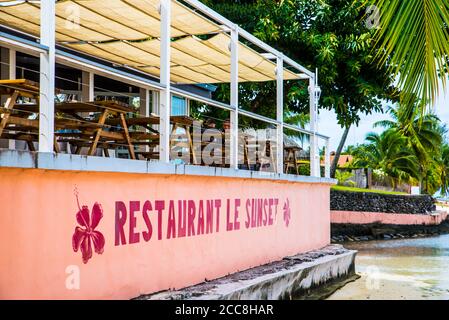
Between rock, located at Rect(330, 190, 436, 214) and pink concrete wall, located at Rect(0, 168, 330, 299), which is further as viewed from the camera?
rock, located at Rect(330, 190, 436, 214)

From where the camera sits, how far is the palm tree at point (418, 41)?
352cm

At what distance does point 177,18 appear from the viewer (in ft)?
25.5

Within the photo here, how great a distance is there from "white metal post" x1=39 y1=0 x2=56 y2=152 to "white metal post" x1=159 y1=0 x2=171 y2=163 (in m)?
1.77

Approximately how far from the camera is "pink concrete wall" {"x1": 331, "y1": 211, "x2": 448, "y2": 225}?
25.7 metres

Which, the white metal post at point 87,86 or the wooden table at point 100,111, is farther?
the white metal post at point 87,86

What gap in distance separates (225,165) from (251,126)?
9642 millimetres

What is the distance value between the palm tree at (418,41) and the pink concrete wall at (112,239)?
2.71 meters

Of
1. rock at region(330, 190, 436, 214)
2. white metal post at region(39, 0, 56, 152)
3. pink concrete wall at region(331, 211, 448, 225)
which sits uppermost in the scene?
white metal post at region(39, 0, 56, 152)

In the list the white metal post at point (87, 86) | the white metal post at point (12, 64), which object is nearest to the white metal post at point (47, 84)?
the white metal post at point (12, 64)

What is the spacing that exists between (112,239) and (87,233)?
0.38 meters

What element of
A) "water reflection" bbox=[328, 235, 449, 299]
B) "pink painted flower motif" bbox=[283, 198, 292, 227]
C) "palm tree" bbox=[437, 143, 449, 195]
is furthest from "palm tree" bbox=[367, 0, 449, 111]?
"palm tree" bbox=[437, 143, 449, 195]

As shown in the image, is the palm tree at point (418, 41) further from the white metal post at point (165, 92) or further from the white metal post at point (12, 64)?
the white metal post at point (12, 64)

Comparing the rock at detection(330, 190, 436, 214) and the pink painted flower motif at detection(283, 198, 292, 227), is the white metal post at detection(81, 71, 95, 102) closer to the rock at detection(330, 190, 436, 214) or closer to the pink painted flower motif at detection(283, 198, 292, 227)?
the pink painted flower motif at detection(283, 198, 292, 227)

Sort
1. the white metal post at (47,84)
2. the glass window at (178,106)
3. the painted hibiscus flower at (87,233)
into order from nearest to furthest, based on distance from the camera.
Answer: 1. the white metal post at (47,84)
2. the painted hibiscus flower at (87,233)
3. the glass window at (178,106)
